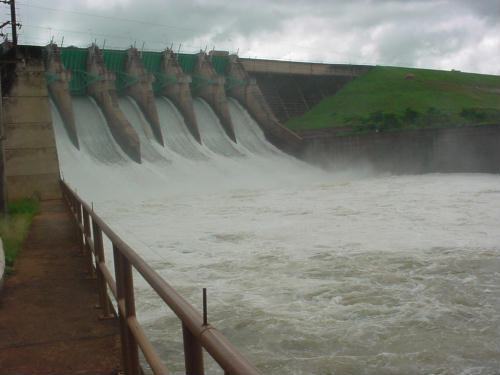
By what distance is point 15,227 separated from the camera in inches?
335

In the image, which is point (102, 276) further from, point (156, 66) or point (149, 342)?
point (156, 66)

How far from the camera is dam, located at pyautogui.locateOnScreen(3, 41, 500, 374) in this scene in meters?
5.38

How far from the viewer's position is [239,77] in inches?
1127

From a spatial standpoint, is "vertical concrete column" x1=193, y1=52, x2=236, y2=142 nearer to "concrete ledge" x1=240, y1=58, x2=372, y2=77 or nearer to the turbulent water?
"concrete ledge" x1=240, y1=58, x2=372, y2=77

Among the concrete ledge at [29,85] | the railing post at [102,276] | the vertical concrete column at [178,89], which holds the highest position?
the vertical concrete column at [178,89]

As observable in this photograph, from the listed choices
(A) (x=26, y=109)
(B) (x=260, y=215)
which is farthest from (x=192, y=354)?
(A) (x=26, y=109)

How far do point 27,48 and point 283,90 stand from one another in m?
19.6

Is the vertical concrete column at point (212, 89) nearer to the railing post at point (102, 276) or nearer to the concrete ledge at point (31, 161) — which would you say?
the concrete ledge at point (31, 161)

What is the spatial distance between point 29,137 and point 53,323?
36.4ft

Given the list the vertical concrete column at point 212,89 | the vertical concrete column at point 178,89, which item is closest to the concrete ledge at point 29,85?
the vertical concrete column at point 178,89

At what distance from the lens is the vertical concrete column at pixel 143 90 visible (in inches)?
914

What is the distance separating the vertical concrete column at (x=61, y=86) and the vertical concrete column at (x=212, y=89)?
7718 millimetres

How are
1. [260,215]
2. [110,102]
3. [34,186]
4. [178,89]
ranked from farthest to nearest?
[178,89]
[110,102]
[34,186]
[260,215]

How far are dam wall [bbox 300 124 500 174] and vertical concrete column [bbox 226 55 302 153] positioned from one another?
909mm
